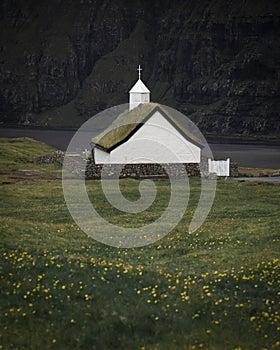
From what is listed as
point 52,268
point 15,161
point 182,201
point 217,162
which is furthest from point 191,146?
point 52,268

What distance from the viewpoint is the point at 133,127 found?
2179 inches

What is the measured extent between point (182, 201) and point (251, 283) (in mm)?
17682

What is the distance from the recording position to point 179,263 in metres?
24.5

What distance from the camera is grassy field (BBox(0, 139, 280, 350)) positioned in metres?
18.4

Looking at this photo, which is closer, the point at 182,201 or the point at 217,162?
the point at 182,201

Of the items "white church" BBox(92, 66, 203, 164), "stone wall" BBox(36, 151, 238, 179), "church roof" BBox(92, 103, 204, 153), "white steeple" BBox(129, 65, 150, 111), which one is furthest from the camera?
"white steeple" BBox(129, 65, 150, 111)

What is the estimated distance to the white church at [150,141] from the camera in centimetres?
5528

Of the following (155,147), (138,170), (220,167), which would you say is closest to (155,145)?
(155,147)

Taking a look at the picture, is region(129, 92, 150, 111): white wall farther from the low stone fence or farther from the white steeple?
the low stone fence

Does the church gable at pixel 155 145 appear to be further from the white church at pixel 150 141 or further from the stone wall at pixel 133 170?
the stone wall at pixel 133 170

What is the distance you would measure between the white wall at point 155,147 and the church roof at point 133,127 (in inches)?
14.4

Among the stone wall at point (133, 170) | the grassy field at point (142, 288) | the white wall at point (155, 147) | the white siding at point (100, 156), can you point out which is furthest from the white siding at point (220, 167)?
the grassy field at point (142, 288)

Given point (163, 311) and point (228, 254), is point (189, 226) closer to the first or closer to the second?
point (228, 254)

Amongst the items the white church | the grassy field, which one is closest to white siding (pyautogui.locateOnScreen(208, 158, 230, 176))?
the white church
